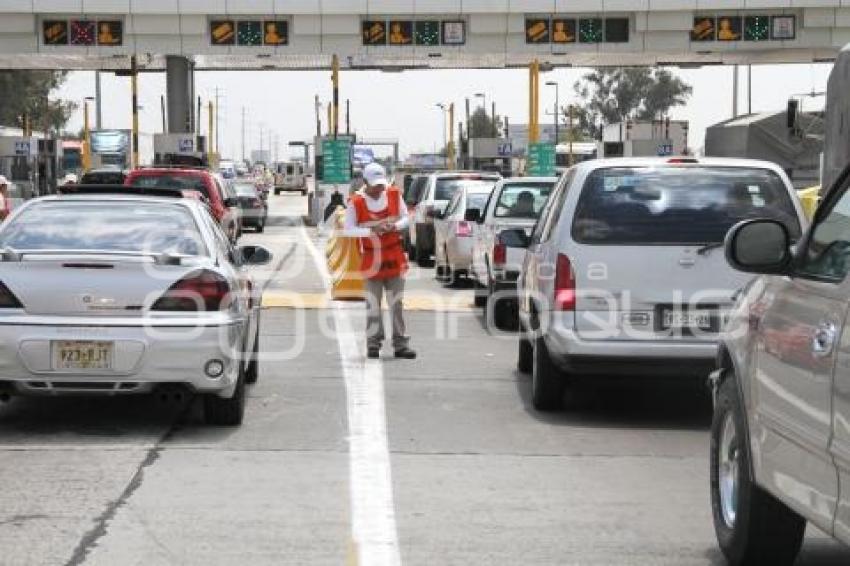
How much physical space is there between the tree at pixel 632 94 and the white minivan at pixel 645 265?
121490 mm

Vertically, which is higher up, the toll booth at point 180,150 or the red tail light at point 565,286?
the toll booth at point 180,150

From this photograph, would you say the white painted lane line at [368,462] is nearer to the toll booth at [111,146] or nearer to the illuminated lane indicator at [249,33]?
the illuminated lane indicator at [249,33]

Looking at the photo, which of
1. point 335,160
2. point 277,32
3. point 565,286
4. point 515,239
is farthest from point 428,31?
point 565,286

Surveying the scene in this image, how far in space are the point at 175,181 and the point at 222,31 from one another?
13.1 meters

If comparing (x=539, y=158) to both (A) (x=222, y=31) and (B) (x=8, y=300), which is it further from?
(B) (x=8, y=300)

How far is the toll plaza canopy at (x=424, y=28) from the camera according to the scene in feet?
117

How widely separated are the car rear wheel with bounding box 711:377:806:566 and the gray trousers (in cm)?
620

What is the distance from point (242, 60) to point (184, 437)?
1296 inches

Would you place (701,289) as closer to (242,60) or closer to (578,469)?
(578,469)

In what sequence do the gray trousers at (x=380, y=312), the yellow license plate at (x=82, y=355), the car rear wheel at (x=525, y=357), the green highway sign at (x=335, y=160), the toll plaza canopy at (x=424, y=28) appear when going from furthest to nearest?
the green highway sign at (x=335, y=160) < the toll plaza canopy at (x=424, y=28) < the gray trousers at (x=380, y=312) < the car rear wheel at (x=525, y=357) < the yellow license plate at (x=82, y=355)

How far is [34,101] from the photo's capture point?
88250 mm

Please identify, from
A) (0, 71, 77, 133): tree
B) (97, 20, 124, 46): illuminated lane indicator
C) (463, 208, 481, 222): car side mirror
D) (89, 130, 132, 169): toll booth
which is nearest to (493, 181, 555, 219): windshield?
(463, 208, 481, 222): car side mirror

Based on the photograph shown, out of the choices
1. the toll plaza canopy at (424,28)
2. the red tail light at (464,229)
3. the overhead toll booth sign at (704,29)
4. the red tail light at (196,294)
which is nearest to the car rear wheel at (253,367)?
the red tail light at (196,294)

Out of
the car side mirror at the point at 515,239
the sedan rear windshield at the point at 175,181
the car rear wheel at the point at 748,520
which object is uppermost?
the sedan rear windshield at the point at 175,181
